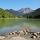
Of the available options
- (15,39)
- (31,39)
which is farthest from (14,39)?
(31,39)

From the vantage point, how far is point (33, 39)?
11820mm

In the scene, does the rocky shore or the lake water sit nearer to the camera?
the rocky shore

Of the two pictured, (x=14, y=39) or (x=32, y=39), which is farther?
(x=32, y=39)

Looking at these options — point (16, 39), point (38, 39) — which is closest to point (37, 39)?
point (38, 39)

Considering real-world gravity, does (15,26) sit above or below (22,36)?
below

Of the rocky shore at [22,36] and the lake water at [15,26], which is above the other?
the rocky shore at [22,36]

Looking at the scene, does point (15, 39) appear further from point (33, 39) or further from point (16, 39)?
point (33, 39)

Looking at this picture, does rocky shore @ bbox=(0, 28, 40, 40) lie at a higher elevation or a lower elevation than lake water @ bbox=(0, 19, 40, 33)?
higher

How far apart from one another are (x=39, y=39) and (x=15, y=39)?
92.2 inches

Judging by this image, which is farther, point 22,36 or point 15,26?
point 15,26

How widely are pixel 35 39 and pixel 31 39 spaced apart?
0.38 m

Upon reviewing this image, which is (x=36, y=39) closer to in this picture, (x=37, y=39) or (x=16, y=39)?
(x=37, y=39)

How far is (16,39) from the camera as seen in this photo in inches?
437

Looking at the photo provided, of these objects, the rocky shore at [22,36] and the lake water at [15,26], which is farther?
the lake water at [15,26]
